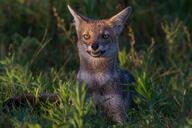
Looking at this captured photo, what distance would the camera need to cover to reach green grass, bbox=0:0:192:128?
13.3 feet

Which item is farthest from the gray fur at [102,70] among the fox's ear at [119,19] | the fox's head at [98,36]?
the fox's ear at [119,19]

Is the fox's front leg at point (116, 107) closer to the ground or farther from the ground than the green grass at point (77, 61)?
closer to the ground

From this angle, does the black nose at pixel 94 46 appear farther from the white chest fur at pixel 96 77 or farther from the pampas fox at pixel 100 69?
the white chest fur at pixel 96 77

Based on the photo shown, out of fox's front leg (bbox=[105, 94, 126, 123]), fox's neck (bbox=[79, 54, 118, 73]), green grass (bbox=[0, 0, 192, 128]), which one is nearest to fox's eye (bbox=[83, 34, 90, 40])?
fox's neck (bbox=[79, 54, 118, 73])

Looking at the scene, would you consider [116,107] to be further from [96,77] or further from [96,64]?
[96,64]

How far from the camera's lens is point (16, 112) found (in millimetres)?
4164

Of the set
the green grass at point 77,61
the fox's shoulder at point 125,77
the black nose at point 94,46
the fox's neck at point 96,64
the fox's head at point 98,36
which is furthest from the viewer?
the fox's shoulder at point 125,77

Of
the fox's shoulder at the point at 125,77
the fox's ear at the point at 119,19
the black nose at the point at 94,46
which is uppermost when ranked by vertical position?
the fox's ear at the point at 119,19

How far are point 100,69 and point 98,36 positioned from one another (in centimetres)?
49

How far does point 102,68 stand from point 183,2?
4785mm

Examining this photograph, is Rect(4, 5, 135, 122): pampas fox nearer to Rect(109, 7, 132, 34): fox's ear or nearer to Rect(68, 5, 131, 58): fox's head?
Rect(68, 5, 131, 58): fox's head

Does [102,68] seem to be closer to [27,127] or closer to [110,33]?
[110,33]

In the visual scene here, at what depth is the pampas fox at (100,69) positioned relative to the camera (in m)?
4.73

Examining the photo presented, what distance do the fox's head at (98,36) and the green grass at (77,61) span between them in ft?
1.97
